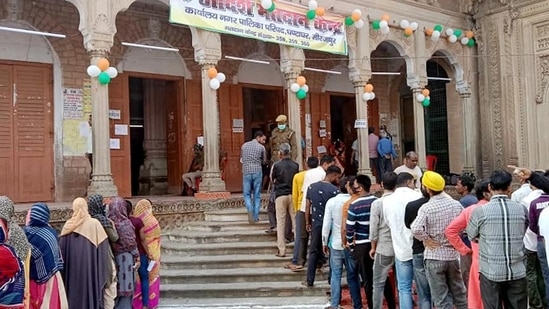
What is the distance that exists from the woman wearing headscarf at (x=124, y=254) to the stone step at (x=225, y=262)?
188 centimetres

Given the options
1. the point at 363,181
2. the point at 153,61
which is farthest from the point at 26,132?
the point at 363,181

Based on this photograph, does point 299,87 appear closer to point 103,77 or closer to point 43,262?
point 103,77

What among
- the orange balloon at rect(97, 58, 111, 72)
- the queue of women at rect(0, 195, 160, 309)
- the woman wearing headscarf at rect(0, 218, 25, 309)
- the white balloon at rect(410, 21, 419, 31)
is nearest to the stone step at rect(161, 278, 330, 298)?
the queue of women at rect(0, 195, 160, 309)

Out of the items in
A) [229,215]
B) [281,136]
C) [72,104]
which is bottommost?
[229,215]

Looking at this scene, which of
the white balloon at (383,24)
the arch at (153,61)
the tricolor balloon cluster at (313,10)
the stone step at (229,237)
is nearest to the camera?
the stone step at (229,237)

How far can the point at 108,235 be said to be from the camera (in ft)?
18.7

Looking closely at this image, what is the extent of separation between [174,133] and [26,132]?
10.9 ft

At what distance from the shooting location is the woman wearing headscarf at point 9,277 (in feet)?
12.3

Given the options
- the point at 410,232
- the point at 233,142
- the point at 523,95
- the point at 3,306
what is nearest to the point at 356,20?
the point at 233,142

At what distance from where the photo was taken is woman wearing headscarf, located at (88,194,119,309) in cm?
566

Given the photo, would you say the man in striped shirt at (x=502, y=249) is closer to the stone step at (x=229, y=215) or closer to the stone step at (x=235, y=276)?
the stone step at (x=235, y=276)

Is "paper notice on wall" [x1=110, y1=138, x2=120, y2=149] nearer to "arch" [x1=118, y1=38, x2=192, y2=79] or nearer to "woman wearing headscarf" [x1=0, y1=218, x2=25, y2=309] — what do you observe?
"arch" [x1=118, y1=38, x2=192, y2=79]

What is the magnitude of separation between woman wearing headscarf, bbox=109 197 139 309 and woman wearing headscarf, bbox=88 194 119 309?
0.09 m

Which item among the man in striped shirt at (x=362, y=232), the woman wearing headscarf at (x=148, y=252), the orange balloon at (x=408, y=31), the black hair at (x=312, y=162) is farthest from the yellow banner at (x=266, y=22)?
the man in striped shirt at (x=362, y=232)
